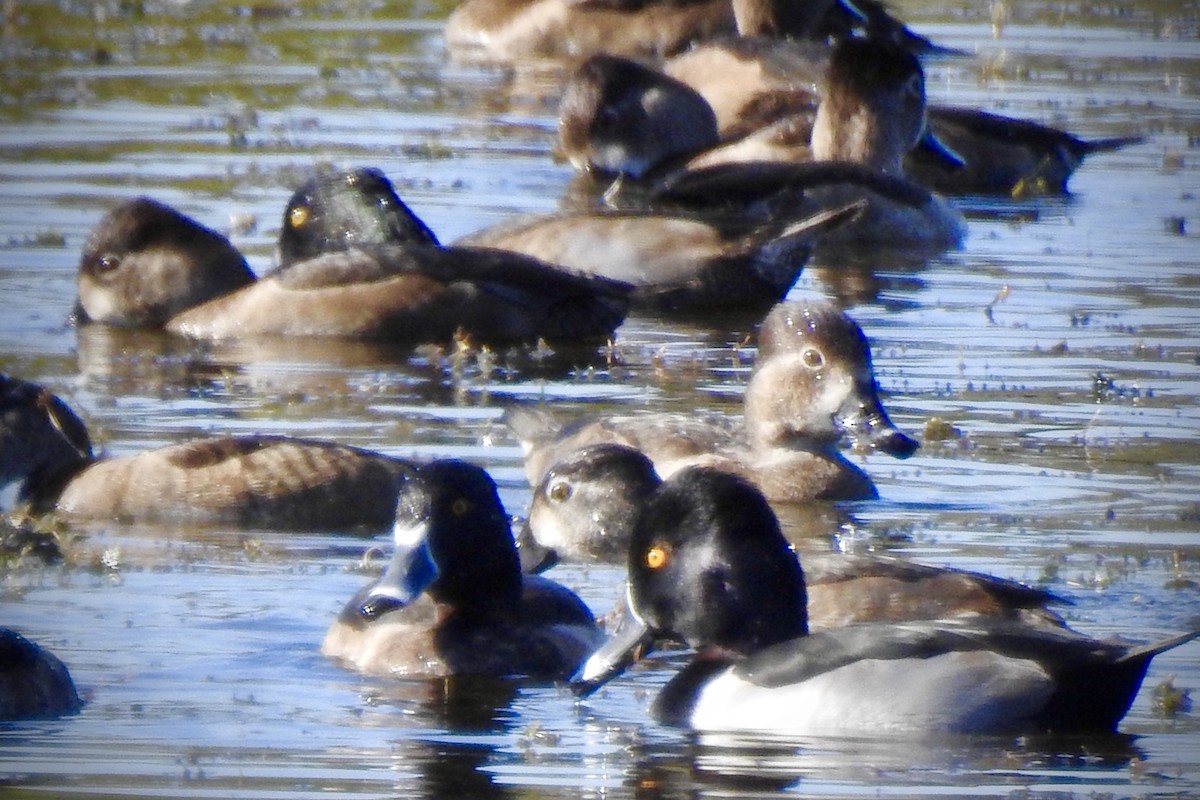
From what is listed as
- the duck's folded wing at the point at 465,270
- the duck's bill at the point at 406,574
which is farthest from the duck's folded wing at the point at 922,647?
the duck's folded wing at the point at 465,270

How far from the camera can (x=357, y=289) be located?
14.1 meters

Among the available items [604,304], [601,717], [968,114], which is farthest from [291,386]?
[968,114]

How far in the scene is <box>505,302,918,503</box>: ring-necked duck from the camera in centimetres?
1094

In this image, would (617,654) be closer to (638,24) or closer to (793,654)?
(793,654)

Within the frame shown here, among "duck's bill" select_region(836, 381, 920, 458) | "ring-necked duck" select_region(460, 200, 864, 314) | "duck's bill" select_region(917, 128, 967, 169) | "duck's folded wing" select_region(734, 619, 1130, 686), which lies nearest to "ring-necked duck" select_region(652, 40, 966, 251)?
"duck's bill" select_region(917, 128, 967, 169)

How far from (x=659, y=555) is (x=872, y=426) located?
9.78 ft

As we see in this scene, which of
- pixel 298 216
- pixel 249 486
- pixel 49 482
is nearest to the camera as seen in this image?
pixel 249 486

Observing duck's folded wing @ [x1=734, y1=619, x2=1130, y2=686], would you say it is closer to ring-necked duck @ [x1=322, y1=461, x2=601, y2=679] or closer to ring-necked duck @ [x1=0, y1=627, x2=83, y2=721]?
ring-necked duck @ [x1=322, y1=461, x2=601, y2=679]

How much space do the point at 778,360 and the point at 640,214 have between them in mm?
4278

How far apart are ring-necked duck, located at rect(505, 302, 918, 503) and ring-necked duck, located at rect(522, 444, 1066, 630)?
3.28 ft

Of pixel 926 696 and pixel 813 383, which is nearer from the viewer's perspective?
pixel 926 696

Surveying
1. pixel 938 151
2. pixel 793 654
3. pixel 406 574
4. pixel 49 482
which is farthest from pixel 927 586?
pixel 938 151

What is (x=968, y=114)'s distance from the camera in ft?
64.4

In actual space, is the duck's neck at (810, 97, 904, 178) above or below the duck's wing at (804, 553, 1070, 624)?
above
